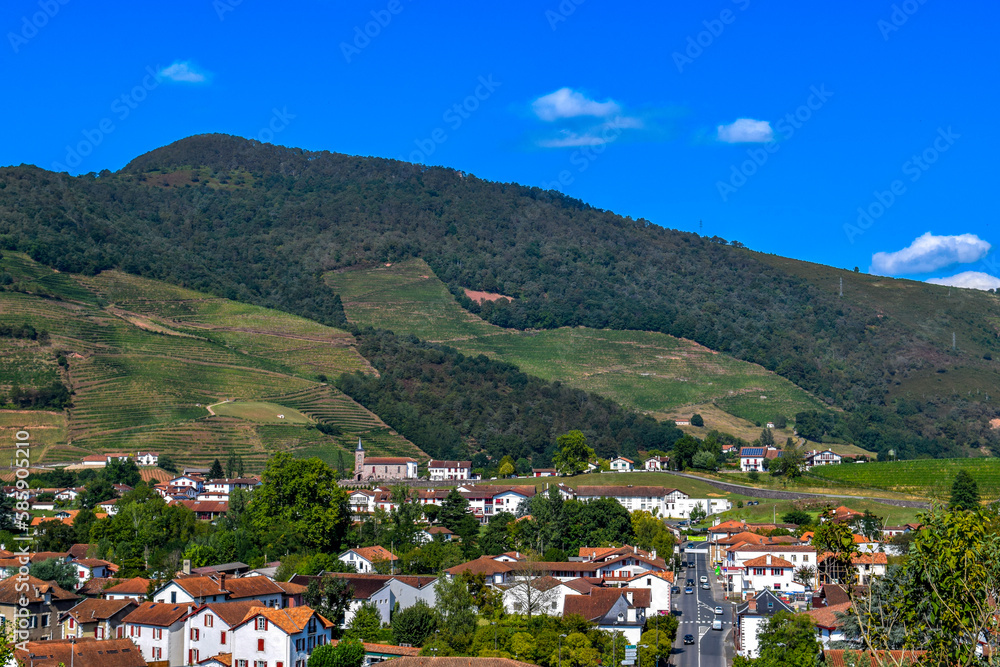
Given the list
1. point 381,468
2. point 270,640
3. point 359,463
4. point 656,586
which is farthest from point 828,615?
point 359,463

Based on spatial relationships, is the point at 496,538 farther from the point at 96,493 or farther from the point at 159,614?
the point at 96,493

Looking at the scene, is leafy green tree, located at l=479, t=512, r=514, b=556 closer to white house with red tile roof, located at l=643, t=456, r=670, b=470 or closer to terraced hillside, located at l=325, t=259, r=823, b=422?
white house with red tile roof, located at l=643, t=456, r=670, b=470

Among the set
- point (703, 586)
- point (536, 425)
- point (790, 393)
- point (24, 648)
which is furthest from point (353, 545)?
point (790, 393)

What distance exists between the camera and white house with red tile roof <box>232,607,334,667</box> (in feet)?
139

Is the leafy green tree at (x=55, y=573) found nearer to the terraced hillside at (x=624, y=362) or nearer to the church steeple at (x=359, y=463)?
the church steeple at (x=359, y=463)

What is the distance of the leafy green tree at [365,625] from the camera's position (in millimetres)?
45969

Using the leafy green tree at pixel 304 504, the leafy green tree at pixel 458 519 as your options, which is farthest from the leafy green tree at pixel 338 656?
the leafy green tree at pixel 458 519

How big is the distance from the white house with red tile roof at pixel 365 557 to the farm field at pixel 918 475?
1878 inches

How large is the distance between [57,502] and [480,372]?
8433 centimetres

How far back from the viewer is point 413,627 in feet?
149

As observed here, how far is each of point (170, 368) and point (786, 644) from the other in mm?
91273

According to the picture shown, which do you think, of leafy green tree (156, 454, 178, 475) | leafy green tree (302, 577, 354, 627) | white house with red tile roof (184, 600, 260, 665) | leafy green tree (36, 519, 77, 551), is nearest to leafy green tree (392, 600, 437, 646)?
leafy green tree (302, 577, 354, 627)

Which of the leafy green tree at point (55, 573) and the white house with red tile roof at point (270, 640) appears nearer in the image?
the white house with red tile roof at point (270, 640)

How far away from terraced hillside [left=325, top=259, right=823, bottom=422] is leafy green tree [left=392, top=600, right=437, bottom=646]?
11216 cm
